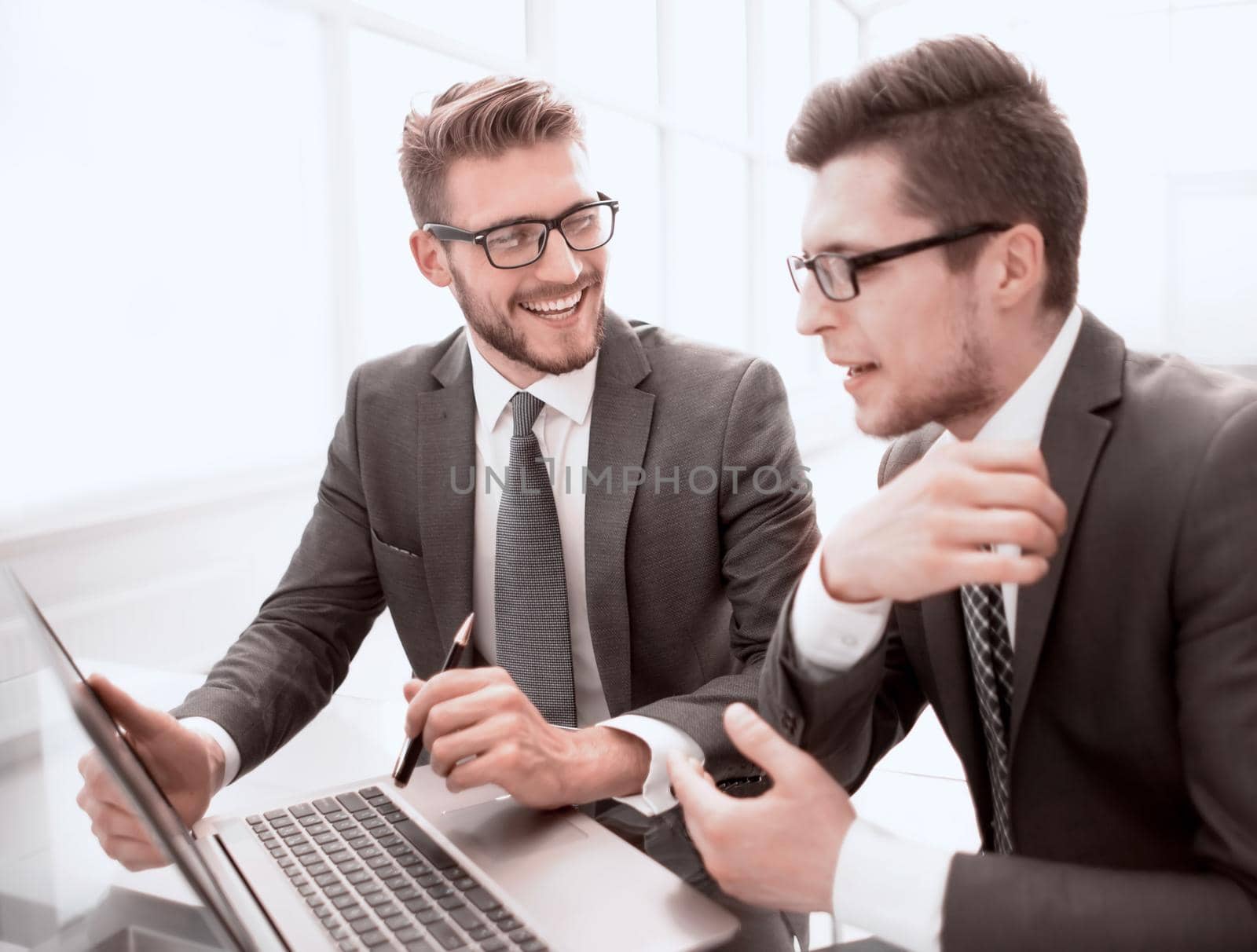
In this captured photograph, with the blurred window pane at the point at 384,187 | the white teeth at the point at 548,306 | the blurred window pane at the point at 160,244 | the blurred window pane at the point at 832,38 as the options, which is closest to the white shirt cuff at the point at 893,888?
the white teeth at the point at 548,306

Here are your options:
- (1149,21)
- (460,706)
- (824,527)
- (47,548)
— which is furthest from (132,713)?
(1149,21)

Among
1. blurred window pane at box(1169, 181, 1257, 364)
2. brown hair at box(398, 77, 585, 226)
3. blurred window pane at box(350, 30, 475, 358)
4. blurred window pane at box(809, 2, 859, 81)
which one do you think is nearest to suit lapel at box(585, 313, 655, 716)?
brown hair at box(398, 77, 585, 226)

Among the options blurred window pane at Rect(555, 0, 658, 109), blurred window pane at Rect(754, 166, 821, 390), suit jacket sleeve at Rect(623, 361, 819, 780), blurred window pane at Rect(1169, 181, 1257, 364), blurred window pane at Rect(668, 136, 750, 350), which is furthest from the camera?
blurred window pane at Rect(1169, 181, 1257, 364)

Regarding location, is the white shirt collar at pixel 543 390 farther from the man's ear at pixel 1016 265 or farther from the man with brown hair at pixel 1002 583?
the man's ear at pixel 1016 265

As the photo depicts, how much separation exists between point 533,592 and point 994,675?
2.37 ft

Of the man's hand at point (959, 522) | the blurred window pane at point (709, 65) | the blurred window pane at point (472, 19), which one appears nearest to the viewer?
the man's hand at point (959, 522)

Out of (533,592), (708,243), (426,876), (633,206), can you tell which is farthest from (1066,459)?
(708,243)

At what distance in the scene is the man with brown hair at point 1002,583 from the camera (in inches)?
31.6

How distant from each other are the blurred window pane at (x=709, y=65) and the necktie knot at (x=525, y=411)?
4.87 m

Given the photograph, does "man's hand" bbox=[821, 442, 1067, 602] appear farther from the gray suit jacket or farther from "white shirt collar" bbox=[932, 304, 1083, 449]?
the gray suit jacket

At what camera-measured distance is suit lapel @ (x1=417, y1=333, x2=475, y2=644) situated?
5.37 ft

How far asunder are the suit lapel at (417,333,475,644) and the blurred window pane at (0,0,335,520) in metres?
1.10

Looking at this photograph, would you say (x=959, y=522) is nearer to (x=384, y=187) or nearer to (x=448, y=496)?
(x=448, y=496)

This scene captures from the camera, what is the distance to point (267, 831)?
0.98 metres
